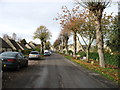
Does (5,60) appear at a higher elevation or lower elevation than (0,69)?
higher

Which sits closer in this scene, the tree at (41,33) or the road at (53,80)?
the road at (53,80)

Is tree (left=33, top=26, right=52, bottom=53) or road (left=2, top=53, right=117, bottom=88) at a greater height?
tree (left=33, top=26, right=52, bottom=53)

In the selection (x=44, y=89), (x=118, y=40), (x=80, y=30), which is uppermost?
(x=80, y=30)

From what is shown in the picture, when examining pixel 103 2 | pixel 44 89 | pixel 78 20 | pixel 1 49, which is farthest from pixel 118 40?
pixel 1 49

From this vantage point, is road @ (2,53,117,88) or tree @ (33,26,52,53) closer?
road @ (2,53,117,88)

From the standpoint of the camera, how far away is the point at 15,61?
9.56 metres

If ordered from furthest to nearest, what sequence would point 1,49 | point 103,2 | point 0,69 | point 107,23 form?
point 1,49, point 107,23, point 103,2, point 0,69

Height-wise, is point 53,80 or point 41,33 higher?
point 41,33

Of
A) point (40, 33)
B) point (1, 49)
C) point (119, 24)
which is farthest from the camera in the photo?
point (40, 33)

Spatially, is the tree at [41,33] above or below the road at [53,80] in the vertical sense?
above

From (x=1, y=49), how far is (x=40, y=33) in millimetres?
13970

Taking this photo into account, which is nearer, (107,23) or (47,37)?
(107,23)

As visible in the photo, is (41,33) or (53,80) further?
(41,33)

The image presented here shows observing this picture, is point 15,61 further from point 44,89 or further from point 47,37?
point 47,37
